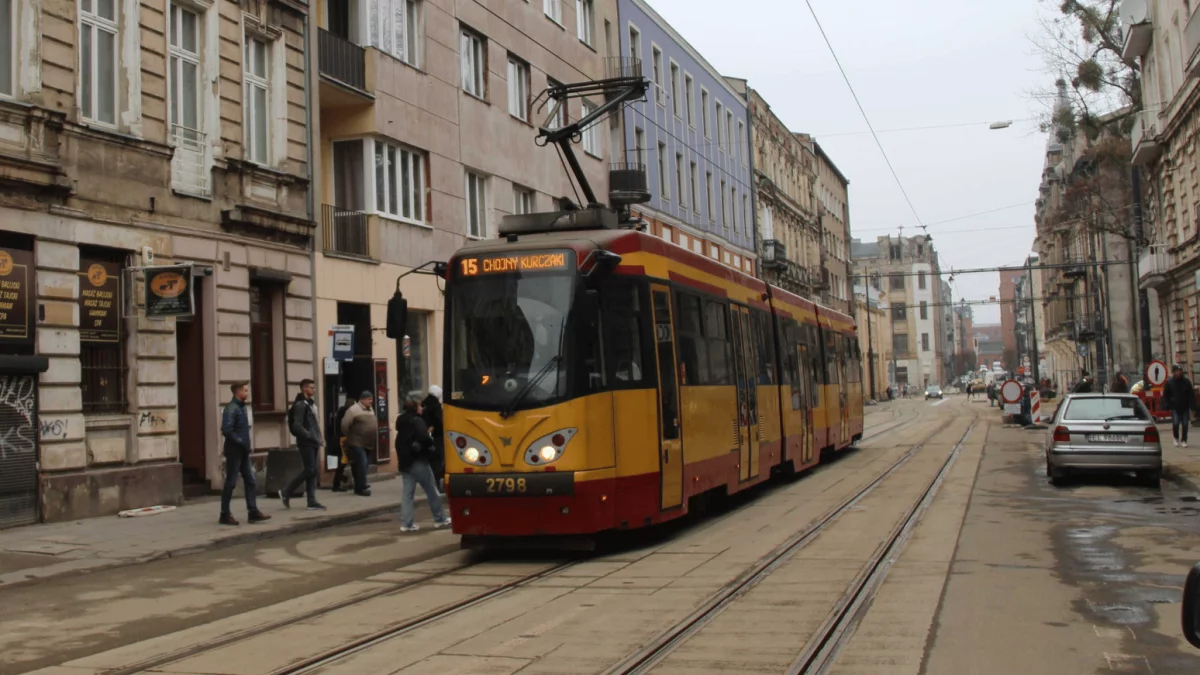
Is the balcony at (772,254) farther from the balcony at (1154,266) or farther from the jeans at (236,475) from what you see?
the jeans at (236,475)

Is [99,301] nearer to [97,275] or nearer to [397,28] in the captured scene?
[97,275]

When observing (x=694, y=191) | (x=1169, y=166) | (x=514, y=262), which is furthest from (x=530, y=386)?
(x=694, y=191)

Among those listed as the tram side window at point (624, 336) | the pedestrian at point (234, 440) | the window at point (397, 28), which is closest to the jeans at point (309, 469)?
the pedestrian at point (234, 440)

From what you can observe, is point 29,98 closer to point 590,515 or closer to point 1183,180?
point 590,515

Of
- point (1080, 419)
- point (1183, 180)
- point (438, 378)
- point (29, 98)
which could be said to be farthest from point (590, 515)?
point (1183, 180)

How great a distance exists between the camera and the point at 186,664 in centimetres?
732

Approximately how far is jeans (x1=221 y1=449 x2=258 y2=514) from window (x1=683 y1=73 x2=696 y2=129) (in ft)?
111

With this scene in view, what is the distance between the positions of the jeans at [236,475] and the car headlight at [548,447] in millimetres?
5179

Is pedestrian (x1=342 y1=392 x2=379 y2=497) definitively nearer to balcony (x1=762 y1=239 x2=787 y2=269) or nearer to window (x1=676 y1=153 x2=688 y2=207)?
window (x1=676 y1=153 x2=688 y2=207)

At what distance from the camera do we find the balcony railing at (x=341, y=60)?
22.5 meters

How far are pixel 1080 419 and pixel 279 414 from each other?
13.3 metres

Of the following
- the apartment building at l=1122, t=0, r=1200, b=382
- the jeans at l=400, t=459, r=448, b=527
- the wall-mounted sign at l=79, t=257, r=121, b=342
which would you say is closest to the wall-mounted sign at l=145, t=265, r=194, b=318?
the wall-mounted sign at l=79, t=257, r=121, b=342

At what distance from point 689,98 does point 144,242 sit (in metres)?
32.6

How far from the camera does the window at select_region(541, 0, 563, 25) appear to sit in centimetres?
3288
